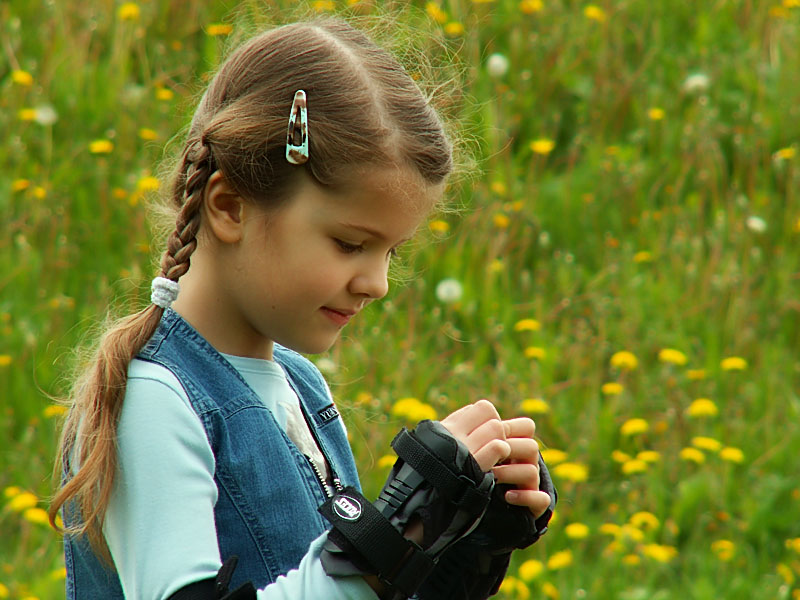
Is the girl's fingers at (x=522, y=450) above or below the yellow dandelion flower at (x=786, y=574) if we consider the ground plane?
above

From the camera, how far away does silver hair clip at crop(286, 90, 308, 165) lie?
1.50 m

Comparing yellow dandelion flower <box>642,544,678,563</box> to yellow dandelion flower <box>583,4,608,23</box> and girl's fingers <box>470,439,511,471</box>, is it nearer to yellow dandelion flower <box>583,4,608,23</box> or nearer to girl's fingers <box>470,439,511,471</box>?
girl's fingers <box>470,439,511,471</box>

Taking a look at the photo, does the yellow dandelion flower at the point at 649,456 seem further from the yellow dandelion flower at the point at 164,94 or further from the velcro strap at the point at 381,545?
the yellow dandelion flower at the point at 164,94

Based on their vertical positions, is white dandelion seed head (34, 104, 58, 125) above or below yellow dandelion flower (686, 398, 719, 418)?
above

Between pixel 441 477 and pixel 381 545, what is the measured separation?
0.39 ft

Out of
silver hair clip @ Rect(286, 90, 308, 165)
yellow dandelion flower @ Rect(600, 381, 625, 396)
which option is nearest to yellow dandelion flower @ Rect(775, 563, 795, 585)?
yellow dandelion flower @ Rect(600, 381, 625, 396)

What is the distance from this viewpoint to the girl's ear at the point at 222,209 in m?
1.52

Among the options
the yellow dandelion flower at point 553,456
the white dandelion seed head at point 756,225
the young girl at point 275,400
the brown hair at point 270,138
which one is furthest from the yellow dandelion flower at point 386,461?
the white dandelion seed head at point 756,225

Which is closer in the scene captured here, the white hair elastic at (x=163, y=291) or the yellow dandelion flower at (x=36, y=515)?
the white hair elastic at (x=163, y=291)

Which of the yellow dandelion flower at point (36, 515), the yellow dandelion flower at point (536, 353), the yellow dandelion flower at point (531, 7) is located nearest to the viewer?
the yellow dandelion flower at point (36, 515)

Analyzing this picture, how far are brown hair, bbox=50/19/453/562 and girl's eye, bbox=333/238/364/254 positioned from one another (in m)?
0.08

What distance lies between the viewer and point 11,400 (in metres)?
3.36

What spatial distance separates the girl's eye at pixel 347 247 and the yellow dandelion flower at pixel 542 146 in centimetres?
285

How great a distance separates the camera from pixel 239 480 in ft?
4.70
